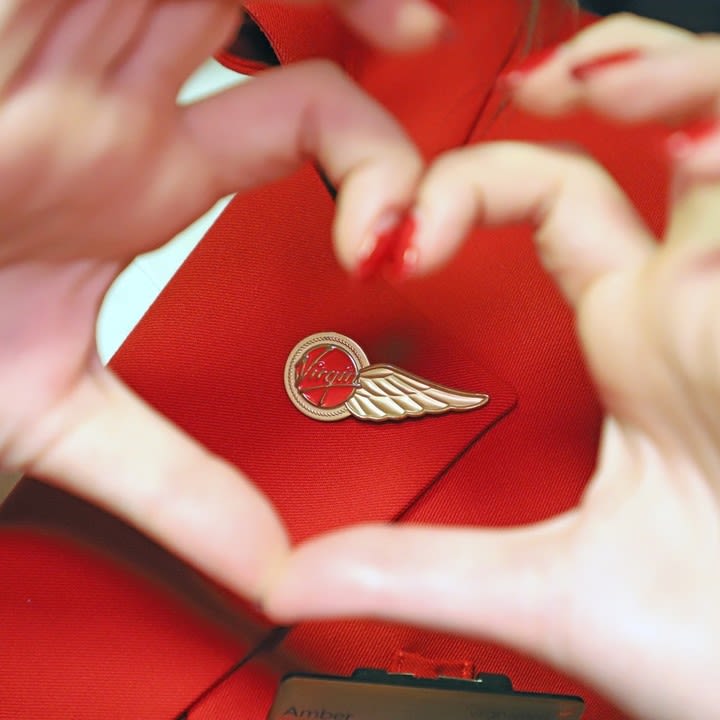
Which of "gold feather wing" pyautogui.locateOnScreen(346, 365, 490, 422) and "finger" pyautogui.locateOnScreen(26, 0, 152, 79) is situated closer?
"finger" pyautogui.locateOnScreen(26, 0, 152, 79)

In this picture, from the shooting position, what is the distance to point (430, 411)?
1.34 ft

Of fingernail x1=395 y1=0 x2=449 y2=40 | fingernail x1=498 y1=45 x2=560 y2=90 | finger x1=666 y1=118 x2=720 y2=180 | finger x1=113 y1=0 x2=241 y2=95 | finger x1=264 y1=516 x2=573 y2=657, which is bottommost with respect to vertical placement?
finger x1=264 y1=516 x2=573 y2=657

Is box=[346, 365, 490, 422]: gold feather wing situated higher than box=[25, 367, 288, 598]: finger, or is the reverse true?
box=[25, 367, 288, 598]: finger

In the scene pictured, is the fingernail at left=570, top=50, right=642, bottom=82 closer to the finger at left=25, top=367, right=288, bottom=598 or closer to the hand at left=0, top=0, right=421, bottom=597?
the hand at left=0, top=0, right=421, bottom=597

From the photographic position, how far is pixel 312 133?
0.94 feet

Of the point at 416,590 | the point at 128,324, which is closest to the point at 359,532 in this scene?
the point at 416,590

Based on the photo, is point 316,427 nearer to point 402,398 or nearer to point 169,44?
point 402,398

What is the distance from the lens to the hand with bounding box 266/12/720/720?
9.7 inches

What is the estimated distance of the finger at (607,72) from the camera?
0.80 feet

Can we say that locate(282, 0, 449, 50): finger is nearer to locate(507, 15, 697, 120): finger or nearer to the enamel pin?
locate(507, 15, 697, 120): finger

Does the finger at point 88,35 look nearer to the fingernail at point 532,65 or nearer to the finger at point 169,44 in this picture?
the finger at point 169,44

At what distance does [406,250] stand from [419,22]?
0.08m

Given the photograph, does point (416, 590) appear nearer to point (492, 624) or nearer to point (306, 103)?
point (492, 624)

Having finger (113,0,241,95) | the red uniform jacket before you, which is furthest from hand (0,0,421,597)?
the red uniform jacket
